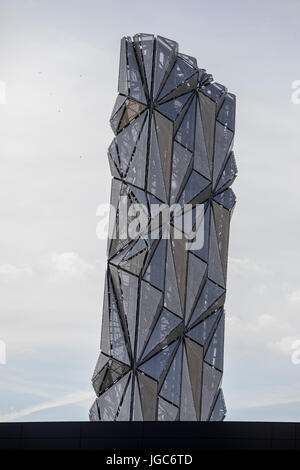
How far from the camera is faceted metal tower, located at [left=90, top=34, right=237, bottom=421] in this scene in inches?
1650

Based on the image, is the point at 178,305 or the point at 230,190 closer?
the point at 178,305

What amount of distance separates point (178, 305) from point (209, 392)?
4084mm

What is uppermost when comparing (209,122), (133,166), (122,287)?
(209,122)

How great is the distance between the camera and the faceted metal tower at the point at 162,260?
137ft

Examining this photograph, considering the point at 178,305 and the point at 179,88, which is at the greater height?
the point at 179,88

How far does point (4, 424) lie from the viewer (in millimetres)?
27844

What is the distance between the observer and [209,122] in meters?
45.4

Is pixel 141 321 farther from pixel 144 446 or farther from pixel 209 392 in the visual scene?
pixel 144 446

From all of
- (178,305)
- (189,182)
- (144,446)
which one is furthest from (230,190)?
(144,446)

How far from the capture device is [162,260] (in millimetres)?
42469
